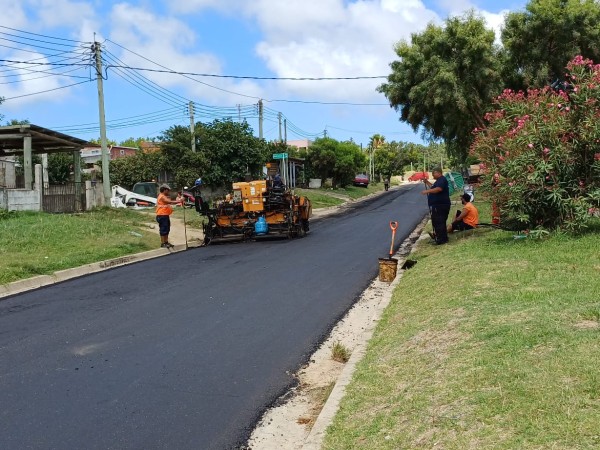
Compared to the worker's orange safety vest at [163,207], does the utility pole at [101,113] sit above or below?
above

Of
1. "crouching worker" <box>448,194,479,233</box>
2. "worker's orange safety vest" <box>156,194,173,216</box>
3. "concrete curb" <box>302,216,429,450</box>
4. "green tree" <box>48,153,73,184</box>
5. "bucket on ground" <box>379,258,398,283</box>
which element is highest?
"green tree" <box>48,153,73,184</box>

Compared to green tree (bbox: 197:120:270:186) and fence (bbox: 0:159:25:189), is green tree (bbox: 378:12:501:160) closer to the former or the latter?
green tree (bbox: 197:120:270:186)

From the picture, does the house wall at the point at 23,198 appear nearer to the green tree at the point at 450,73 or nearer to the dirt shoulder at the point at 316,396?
the green tree at the point at 450,73

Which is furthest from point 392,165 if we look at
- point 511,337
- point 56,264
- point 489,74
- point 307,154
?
point 511,337

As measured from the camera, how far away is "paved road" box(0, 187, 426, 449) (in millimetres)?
4895

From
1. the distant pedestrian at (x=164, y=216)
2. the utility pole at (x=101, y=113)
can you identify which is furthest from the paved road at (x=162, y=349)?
the utility pole at (x=101, y=113)

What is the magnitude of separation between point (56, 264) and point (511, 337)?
1079 centimetres

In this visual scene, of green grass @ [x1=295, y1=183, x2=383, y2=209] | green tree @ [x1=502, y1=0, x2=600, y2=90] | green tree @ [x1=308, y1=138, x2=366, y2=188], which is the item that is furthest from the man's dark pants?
green tree @ [x1=308, y1=138, x2=366, y2=188]

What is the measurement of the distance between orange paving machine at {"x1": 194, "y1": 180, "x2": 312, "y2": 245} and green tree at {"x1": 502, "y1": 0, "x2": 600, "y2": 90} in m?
10.8

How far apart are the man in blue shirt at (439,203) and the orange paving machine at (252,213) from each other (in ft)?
19.2

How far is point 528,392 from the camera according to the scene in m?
4.00

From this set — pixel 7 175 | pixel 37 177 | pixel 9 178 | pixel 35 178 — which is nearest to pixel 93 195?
pixel 35 178

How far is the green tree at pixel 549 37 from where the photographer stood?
22.1m

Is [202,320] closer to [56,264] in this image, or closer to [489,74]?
[56,264]
